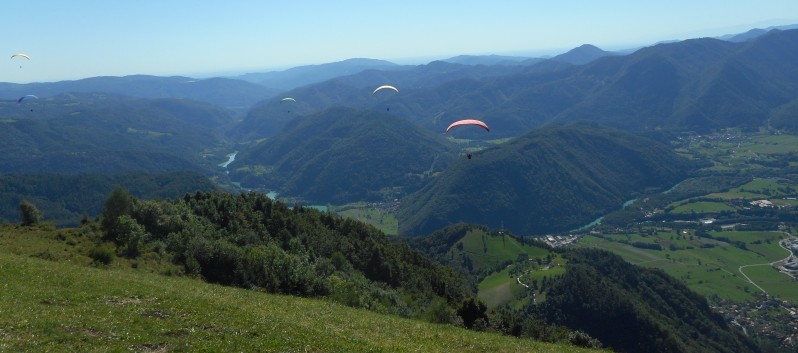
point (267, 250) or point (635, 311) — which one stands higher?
point (267, 250)

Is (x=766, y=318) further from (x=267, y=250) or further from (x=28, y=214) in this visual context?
(x=28, y=214)

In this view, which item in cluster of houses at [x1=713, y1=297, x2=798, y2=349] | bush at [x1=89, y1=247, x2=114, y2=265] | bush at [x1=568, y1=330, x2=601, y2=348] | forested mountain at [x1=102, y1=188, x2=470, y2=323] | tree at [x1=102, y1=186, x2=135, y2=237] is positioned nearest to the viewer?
bush at [x1=89, y1=247, x2=114, y2=265]

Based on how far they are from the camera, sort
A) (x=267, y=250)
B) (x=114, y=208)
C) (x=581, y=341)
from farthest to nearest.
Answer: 1. (x=267, y=250)
2. (x=114, y=208)
3. (x=581, y=341)

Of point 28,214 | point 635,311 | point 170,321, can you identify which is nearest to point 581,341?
point 170,321

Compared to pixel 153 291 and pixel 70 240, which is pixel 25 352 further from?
pixel 70 240

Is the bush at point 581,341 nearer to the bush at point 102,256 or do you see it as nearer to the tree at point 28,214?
the bush at point 102,256

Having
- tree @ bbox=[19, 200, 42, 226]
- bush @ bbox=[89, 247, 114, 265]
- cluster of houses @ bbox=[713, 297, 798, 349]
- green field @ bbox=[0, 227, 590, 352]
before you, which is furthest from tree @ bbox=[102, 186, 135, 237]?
cluster of houses @ bbox=[713, 297, 798, 349]

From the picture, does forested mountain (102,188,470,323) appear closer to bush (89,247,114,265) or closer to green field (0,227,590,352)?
bush (89,247,114,265)
